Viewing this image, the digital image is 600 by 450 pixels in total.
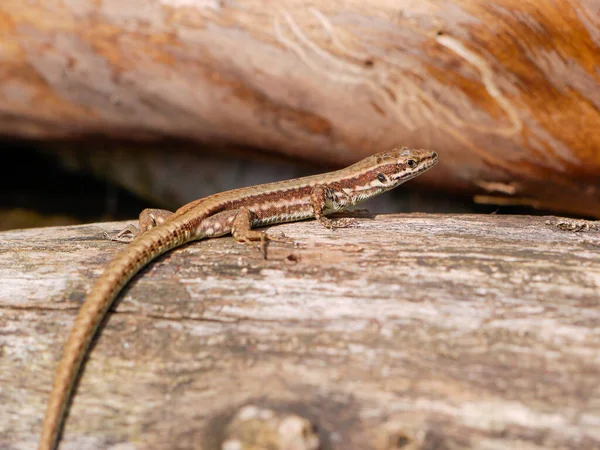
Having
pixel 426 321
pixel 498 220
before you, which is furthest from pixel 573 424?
pixel 498 220

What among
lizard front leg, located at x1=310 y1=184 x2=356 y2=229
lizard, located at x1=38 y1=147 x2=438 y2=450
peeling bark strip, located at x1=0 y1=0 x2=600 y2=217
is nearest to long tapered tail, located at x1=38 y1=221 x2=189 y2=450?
lizard, located at x1=38 y1=147 x2=438 y2=450

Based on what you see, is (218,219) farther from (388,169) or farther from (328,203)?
(388,169)

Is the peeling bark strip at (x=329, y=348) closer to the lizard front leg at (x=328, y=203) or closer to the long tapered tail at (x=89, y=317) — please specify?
the long tapered tail at (x=89, y=317)

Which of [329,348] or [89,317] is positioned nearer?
[329,348]

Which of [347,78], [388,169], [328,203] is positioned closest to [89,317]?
[328,203]

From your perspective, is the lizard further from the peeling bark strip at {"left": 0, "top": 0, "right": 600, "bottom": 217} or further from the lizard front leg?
the peeling bark strip at {"left": 0, "top": 0, "right": 600, "bottom": 217}

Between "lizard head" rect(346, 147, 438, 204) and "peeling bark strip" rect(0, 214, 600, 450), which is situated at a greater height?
Answer: "lizard head" rect(346, 147, 438, 204)

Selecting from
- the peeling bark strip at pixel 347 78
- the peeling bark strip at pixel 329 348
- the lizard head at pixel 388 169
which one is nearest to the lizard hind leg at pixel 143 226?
the peeling bark strip at pixel 329 348
